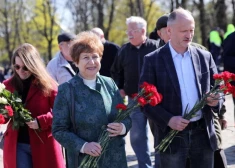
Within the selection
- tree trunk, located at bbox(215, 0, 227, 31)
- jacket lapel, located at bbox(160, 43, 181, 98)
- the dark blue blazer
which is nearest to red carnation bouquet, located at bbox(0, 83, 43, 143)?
the dark blue blazer

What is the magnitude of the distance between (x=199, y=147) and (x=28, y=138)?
166 centimetres

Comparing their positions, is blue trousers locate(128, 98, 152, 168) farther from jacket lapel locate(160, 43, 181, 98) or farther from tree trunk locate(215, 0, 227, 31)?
tree trunk locate(215, 0, 227, 31)

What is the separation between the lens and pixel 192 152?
401 centimetres

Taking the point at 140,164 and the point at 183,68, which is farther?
the point at 140,164

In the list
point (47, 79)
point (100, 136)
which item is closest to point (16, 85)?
point (47, 79)

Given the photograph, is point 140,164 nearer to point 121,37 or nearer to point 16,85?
point 16,85

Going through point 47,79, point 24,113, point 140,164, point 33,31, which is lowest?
point 140,164

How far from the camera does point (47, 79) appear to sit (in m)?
4.53

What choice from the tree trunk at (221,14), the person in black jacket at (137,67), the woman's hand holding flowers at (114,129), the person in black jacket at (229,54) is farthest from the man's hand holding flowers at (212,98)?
the tree trunk at (221,14)

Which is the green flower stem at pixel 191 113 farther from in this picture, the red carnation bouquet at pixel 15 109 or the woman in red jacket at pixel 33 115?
the red carnation bouquet at pixel 15 109

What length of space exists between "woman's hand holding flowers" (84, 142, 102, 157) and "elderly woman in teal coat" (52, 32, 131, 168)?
61mm

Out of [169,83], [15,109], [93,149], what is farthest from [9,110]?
[169,83]

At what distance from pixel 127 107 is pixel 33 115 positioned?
1287 millimetres

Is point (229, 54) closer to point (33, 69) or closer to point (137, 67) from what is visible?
point (137, 67)
